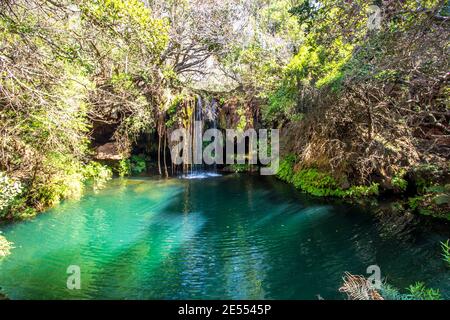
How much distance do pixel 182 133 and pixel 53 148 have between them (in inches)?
348

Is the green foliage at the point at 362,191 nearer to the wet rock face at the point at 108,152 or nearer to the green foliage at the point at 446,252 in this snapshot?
the green foliage at the point at 446,252

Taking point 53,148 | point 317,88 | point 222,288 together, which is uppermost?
point 317,88

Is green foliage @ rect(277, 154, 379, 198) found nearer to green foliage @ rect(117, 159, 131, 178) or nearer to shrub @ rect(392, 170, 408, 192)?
shrub @ rect(392, 170, 408, 192)

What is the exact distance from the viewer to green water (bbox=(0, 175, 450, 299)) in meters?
5.71

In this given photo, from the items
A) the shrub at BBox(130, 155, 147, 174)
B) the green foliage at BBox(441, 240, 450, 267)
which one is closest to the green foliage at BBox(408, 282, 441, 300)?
the green foliage at BBox(441, 240, 450, 267)

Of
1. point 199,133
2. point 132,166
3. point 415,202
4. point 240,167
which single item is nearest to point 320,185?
point 415,202

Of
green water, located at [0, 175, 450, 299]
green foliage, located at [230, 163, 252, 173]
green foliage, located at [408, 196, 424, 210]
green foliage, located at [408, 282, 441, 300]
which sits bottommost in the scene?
green water, located at [0, 175, 450, 299]

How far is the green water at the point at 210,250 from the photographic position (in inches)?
225

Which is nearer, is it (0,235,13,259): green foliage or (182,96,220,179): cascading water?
(0,235,13,259): green foliage

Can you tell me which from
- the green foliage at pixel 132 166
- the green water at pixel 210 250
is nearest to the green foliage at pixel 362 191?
the green water at pixel 210 250

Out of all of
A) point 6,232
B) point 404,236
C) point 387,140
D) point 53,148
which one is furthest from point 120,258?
point 387,140

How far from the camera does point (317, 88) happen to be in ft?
36.9

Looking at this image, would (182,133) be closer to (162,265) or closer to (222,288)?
(162,265)
